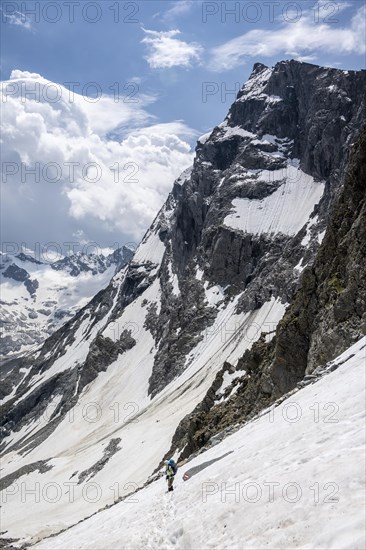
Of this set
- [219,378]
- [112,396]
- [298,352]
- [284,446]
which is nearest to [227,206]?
[112,396]

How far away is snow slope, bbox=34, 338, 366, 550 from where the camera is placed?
11.3m

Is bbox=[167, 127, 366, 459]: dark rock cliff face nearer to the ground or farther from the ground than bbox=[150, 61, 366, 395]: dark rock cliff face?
nearer to the ground

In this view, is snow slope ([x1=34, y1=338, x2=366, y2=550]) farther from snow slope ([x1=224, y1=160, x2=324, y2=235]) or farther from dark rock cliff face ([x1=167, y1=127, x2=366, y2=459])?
snow slope ([x1=224, y1=160, x2=324, y2=235])

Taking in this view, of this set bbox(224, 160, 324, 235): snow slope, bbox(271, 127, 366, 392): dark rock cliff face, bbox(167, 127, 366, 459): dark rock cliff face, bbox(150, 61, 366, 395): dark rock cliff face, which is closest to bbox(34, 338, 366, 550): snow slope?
bbox(271, 127, 366, 392): dark rock cliff face

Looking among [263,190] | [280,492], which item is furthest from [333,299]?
[263,190]

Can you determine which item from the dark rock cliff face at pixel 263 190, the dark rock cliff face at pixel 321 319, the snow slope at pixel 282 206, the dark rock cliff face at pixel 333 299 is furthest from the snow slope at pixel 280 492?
the snow slope at pixel 282 206

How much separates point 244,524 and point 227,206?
15947 cm

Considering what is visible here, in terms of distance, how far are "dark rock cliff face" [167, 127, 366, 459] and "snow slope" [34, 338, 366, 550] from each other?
9.72 m

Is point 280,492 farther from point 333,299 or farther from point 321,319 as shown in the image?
point 321,319

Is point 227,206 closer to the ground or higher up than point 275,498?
higher up

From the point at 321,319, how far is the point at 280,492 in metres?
24.9

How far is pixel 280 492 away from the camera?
43.6 ft

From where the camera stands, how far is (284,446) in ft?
54.4

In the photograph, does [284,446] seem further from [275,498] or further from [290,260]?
[290,260]
